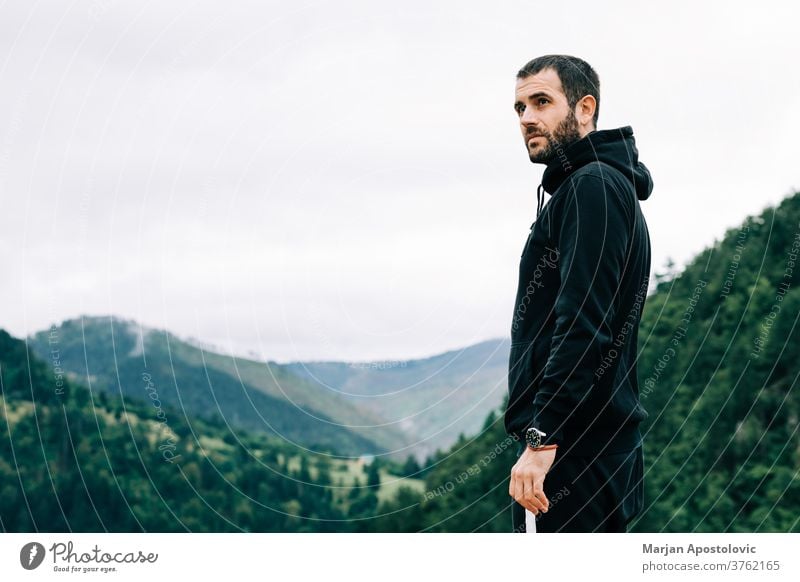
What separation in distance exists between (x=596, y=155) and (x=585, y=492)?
1913 millimetres

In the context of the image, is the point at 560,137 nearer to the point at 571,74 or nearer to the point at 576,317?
the point at 571,74

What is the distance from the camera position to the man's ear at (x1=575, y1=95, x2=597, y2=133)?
5.89m

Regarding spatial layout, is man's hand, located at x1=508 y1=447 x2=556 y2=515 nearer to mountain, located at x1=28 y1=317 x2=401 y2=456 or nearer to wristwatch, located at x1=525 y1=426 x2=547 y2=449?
wristwatch, located at x1=525 y1=426 x2=547 y2=449

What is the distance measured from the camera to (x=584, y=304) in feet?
17.4

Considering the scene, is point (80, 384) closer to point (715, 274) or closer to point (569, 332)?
point (715, 274)

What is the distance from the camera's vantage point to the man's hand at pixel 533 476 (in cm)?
529

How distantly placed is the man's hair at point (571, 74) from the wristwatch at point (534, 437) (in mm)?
1925

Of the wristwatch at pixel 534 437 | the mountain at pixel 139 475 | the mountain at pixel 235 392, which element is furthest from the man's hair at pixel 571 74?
the mountain at pixel 235 392

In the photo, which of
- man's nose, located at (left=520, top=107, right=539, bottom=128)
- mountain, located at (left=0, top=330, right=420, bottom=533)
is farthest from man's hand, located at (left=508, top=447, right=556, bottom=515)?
mountain, located at (left=0, top=330, right=420, bottom=533)

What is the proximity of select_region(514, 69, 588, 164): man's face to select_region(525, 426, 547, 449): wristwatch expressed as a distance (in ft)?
5.33

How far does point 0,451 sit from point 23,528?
13290 mm

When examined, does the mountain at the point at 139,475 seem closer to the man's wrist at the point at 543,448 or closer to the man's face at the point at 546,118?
the man's face at the point at 546,118

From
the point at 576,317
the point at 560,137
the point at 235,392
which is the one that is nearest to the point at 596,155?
the point at 560,137
